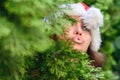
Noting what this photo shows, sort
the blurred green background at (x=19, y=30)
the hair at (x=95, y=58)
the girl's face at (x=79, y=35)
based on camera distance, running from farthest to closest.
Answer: the hair at (x=95, y=58) < the girl's face at (x=79, y=35) < the blurred green background at (x=19, y=30)

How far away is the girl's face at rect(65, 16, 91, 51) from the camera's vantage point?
126cm

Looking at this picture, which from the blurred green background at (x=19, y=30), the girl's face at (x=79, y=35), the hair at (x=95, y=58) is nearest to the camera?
the blurred green background at (x=19, y=30)

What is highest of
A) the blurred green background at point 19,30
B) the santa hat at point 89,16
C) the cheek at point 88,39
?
the blurred green background at point 19,30

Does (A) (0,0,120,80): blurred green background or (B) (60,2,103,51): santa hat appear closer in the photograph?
(A) (0,0,120,80): blurred green background

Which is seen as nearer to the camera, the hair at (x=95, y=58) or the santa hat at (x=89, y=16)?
the santa hat at (x=89, y=16)

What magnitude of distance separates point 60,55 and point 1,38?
342 millimetres

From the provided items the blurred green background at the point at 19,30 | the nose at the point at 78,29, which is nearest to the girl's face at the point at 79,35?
the nose at the point at 78,29

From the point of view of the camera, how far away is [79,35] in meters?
1.29

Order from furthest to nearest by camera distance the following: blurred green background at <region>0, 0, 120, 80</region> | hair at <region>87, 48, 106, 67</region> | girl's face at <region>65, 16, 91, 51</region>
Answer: hair at <region>87, 48, 106, 67</region>
girl's face at <region>65, 16, 91, 51</region>
blurred green background at <region>0, 0, 120, 80</region>

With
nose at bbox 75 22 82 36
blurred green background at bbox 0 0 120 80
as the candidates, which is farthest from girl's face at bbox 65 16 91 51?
blurred green background at bbox 0 0 120 80

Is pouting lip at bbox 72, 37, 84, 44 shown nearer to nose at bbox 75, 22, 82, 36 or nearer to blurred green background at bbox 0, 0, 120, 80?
nose at bbox 75, 22, 82, 36

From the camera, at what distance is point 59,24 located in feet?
2.93

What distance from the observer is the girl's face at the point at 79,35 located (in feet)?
4.13

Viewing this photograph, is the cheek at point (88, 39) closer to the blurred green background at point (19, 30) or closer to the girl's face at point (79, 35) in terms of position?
the girl's face at point (79, 35)
